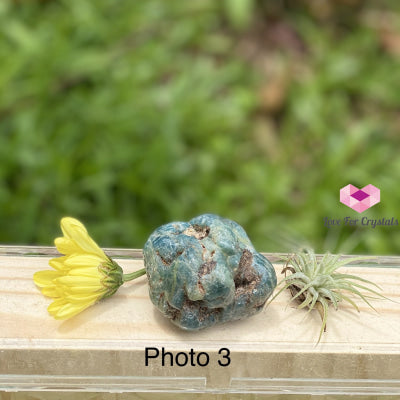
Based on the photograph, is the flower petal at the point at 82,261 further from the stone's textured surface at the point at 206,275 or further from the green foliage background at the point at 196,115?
the green foliage background at the point at 196,115

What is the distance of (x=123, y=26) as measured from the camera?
289cm

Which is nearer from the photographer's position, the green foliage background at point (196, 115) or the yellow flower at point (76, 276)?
the yellow flower at point (76, 276)

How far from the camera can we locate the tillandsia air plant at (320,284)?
3.83 feet

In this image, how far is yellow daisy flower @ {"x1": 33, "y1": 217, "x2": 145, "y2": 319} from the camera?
3.67 feet

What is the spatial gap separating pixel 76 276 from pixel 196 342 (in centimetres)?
26

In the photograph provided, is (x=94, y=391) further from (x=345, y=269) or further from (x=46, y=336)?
(x=345, y=269)

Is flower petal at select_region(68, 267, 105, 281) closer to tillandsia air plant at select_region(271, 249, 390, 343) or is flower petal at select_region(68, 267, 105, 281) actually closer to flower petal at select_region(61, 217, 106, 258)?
flower petal at select_region(61, 217, 106, 258)

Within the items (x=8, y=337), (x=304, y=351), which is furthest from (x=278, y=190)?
(x=8, y=337)

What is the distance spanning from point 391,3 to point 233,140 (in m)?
1.36

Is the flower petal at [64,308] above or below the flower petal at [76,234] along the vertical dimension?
below

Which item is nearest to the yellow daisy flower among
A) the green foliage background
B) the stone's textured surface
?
the stone's textured surface

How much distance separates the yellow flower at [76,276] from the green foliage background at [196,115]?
1.05m

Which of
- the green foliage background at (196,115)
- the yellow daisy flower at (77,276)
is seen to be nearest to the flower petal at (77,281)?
the yellow daisy flower at (77,276)

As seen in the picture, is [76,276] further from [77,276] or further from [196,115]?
[196,115]
